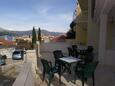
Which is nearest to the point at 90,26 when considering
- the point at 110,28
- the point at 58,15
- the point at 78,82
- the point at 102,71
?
the point at 110,28

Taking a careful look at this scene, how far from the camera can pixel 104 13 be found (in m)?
12.4

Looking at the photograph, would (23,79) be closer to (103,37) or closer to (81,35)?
(103,37)

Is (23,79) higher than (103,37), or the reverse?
(103,37)

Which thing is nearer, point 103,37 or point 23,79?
point 23,79

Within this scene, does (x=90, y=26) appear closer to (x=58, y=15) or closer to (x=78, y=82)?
(x=78, y=82)

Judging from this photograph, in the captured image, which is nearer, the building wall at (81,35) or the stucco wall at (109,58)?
the stucco wall at (109,58)

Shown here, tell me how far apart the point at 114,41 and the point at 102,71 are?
5840 mm

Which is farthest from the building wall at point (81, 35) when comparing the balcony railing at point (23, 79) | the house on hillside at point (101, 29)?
the balcony railing at point (23, 79)

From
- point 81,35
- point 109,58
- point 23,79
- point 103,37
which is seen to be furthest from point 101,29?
point 81,35

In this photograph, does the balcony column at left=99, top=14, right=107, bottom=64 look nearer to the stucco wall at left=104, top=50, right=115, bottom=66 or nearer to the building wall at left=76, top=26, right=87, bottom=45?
the stucco wall at left=104, top=50, right=115, bottom=66

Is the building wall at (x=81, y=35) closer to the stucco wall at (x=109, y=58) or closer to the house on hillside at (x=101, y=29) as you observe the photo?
the house on hillside at (x=101, y=29)

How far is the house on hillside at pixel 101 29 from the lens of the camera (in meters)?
11.6

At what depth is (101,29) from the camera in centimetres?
1258

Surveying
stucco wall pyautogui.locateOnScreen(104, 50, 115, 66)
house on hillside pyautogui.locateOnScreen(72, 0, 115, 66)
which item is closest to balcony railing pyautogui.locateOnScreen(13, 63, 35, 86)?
house on hillside pyautogui.locateOnScreen(72, 0, 115, 66)
